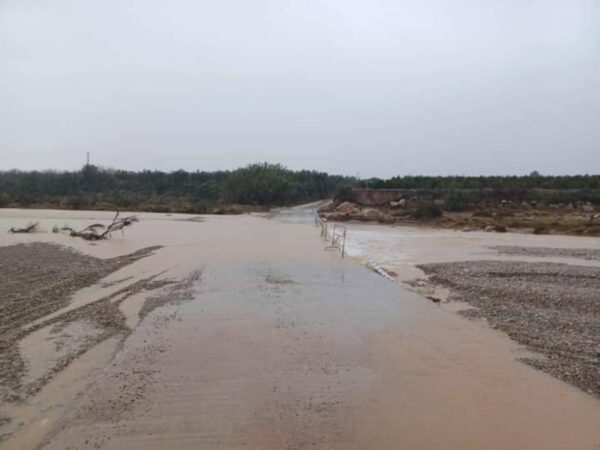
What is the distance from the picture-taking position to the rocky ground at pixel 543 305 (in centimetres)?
653

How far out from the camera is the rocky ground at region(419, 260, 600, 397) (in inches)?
257

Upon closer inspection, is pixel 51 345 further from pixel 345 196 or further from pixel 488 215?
pixel 345 196

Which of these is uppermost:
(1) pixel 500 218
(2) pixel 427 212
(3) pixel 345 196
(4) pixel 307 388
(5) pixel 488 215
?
(3) pixel 345 196

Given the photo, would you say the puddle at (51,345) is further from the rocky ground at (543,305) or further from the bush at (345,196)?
the bush at (345,196)

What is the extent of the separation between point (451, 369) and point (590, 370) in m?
1.53

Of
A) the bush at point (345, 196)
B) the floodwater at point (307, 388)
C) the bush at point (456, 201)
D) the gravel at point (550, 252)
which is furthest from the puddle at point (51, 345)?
the bush at point (345, 196)

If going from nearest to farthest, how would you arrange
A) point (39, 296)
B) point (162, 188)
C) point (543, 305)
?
point (39, 296) → point (543, 305) → point (162, 188)

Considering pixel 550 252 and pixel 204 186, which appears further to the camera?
pixel 204 186

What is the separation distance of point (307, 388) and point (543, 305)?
6.30 meters

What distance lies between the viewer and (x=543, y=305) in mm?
9984

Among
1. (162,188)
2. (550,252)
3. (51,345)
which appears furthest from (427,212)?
(162,188)

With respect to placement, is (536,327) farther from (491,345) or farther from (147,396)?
(147,396)

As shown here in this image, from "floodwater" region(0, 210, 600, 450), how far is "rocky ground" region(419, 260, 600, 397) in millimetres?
406

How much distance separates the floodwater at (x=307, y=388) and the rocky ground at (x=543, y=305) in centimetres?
41
